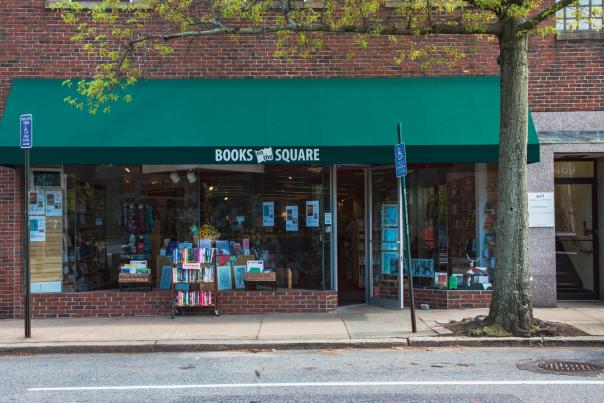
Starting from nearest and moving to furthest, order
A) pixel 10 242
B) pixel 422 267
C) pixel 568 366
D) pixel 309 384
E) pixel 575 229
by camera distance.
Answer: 1. pixel 309 384
2. pixel 568 366
3. pixel 10 242
4. pixel 422 267
5. pixel 575 229

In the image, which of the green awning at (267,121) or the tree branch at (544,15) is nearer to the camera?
the tree branch at (544,15)

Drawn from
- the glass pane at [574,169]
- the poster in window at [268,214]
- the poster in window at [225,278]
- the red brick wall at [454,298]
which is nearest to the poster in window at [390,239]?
the red brick wall at [454,298]

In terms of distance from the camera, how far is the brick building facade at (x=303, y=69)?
434 inches

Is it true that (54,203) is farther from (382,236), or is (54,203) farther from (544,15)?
(544,15)

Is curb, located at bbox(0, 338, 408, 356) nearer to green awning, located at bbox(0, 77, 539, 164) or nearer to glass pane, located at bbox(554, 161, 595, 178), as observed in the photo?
green awning, located at bbox(0, 77, 539, 164)

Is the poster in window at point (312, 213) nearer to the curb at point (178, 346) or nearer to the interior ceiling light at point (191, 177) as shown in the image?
the interior ceiling light at point (191, 177)

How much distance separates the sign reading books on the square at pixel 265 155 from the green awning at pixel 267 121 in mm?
37

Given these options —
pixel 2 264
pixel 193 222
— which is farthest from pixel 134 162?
pixel 2 264

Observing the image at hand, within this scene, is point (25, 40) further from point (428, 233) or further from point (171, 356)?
point (428, 233)

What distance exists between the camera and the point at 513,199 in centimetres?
888

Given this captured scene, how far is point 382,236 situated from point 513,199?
3410 mm

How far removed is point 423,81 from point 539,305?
4636 mm

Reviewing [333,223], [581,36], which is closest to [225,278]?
[333,223]

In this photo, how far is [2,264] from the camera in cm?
1087
